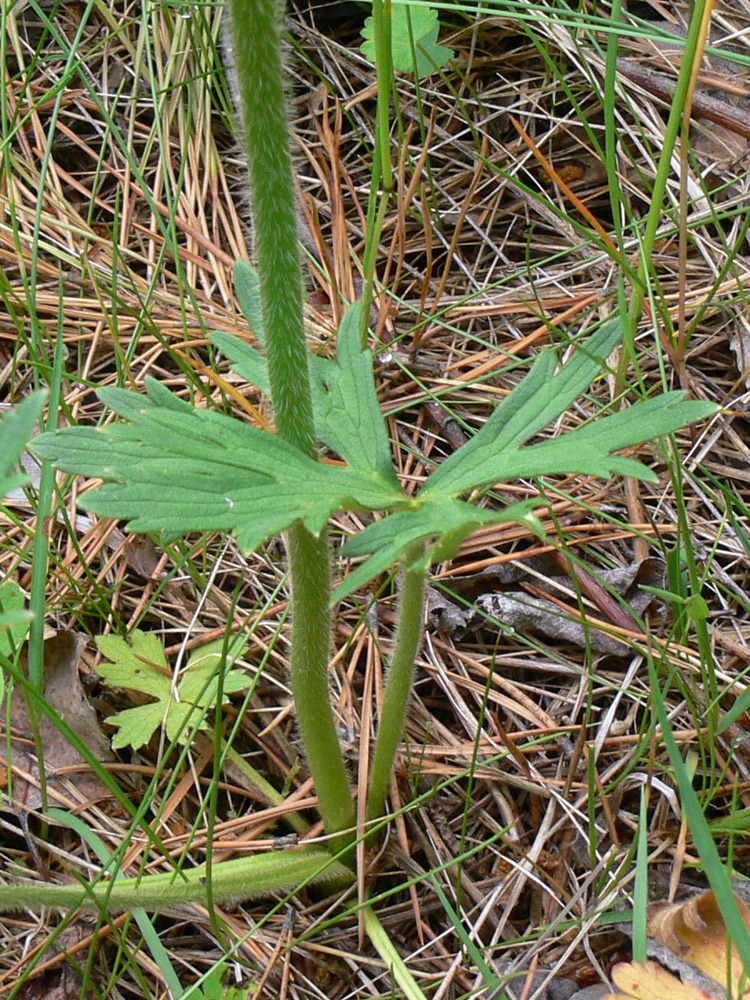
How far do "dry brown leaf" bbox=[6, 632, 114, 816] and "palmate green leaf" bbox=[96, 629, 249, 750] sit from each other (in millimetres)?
57

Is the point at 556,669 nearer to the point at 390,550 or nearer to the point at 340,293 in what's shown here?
the point at 390,550

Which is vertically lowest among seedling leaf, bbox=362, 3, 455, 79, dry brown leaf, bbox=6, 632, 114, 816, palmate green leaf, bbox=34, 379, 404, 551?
dry brown leaf, bbox=6, 632, 114, 816

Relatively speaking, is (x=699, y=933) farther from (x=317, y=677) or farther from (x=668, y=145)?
(x=668, y=145)

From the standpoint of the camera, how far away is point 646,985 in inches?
48.3

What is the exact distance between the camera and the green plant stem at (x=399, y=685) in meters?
1.36

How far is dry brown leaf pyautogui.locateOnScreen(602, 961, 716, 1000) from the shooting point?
48.1 inches

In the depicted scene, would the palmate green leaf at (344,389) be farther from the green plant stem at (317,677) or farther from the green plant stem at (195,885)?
the green plant stem at (195,885)

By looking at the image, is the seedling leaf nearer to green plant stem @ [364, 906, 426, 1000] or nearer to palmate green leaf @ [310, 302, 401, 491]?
palmate green leaf @ [310, 302, 401, 491]

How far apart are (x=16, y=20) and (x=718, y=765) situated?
8.61 ft

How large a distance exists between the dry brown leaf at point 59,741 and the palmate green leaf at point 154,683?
57 millimetres

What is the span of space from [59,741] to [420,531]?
994 millimetres

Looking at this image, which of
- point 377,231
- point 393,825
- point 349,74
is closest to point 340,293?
point 377,231

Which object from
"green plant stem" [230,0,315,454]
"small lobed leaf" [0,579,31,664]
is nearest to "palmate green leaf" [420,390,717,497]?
"green plant stem" [230,0,315,454]

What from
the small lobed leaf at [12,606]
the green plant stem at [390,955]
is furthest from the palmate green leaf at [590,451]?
the small lobed leaf at [12,606]
